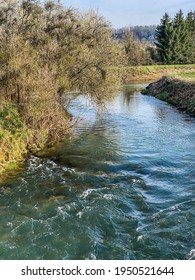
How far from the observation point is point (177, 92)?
4550cm

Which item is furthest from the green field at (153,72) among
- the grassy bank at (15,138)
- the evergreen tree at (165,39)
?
the grassy bank at (15,138)

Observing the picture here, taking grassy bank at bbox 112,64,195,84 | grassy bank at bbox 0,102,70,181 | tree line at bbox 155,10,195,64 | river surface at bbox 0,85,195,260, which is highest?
tree line at bbox 155,10,195,64

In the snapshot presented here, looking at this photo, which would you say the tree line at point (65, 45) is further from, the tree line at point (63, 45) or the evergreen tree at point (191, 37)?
the evergreen tree at point (191, 37)

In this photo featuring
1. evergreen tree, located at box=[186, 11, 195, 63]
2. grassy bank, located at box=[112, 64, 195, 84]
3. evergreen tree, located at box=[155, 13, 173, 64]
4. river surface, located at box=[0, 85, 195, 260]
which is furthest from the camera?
evergreen tree, located at box=[186, 11, 195, 63]

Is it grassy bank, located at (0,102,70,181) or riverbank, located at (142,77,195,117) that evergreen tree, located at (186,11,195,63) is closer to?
riverbank, located at (142,77,195,117)

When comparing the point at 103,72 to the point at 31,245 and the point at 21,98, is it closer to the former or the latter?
the point at 21,98

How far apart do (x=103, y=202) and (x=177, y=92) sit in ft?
112

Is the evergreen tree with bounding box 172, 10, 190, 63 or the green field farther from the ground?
the evergreen tree with bounding box 172, 10, 190, 63

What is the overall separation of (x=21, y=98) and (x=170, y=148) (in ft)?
33.2

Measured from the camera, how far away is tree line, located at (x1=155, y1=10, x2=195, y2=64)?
Answer: 9038cm

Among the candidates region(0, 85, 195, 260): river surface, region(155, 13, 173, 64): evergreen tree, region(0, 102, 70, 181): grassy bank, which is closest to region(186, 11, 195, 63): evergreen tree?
region(155, 13, 173, 64): evergreen tree

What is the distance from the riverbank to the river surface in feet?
47.0

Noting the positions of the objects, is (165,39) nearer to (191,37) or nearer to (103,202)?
(191,37)

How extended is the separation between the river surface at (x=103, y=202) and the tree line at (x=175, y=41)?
7199 centimetres
